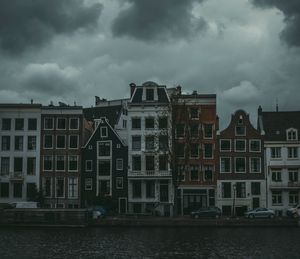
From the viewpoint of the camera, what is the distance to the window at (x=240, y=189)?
9494 centimetres

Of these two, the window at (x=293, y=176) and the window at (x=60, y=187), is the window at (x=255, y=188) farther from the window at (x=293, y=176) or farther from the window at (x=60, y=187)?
the window at (x=60, y=187)

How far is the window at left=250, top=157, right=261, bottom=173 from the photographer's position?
95250 millimetres

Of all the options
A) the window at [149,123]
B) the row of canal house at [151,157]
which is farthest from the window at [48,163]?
the window at [149,123]

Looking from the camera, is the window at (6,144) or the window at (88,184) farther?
the window at (6,144)

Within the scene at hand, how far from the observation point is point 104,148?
322ft

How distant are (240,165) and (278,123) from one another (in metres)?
10.1

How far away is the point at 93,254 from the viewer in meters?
46.3

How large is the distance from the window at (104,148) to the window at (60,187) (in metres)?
7.70

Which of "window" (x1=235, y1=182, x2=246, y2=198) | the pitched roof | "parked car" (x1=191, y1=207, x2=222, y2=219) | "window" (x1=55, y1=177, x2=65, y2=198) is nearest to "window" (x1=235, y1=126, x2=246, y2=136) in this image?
the pitched roof

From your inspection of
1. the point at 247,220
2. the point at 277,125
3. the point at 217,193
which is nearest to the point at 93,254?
the point at 247,220

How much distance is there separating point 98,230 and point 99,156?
1101 inches

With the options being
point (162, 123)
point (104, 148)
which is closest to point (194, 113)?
point (162, 123)

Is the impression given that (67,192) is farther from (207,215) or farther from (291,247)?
(291,247)

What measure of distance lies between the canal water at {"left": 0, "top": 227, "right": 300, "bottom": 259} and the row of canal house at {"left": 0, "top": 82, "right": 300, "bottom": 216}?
23.1 m
